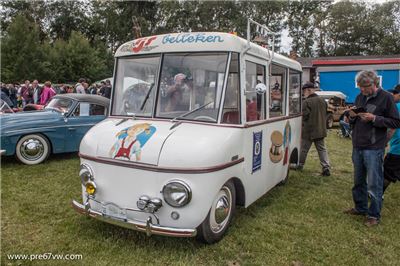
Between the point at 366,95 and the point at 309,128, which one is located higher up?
the point at 366,95

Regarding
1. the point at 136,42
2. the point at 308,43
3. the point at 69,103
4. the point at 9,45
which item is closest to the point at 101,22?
the point at 9,45

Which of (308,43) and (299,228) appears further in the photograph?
(308,43)

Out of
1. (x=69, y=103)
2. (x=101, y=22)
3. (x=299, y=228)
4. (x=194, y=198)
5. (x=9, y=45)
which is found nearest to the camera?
(x=194, y=198)

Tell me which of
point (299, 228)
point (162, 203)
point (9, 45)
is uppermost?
point (9, 45)

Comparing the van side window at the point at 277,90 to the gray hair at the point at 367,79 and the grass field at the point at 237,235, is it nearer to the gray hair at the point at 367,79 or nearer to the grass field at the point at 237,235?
the gray hair at the point at 367,79

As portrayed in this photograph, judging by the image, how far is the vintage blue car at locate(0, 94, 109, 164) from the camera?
7172 mm

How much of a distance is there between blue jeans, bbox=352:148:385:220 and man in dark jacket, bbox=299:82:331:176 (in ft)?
8.07

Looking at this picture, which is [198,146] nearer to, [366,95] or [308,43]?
[366,95]

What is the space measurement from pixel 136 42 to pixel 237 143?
193 centimetres

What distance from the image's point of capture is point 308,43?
4769 cm

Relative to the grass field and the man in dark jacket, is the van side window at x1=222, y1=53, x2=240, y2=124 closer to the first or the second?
the grass field

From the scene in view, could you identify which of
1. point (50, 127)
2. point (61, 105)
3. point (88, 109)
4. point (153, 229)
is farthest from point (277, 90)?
point (61, 105)

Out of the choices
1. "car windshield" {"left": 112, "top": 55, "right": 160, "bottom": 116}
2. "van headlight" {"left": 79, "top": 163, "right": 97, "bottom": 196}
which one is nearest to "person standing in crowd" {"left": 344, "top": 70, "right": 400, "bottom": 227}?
"car windshield" {"left": 112, "top": 55, "right": 160, "bottom": 116}

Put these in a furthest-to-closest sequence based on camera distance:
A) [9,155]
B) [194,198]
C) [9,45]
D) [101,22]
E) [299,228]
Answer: [101,22] < [9,45] < [9,155] < [299,228] < [194,198]
